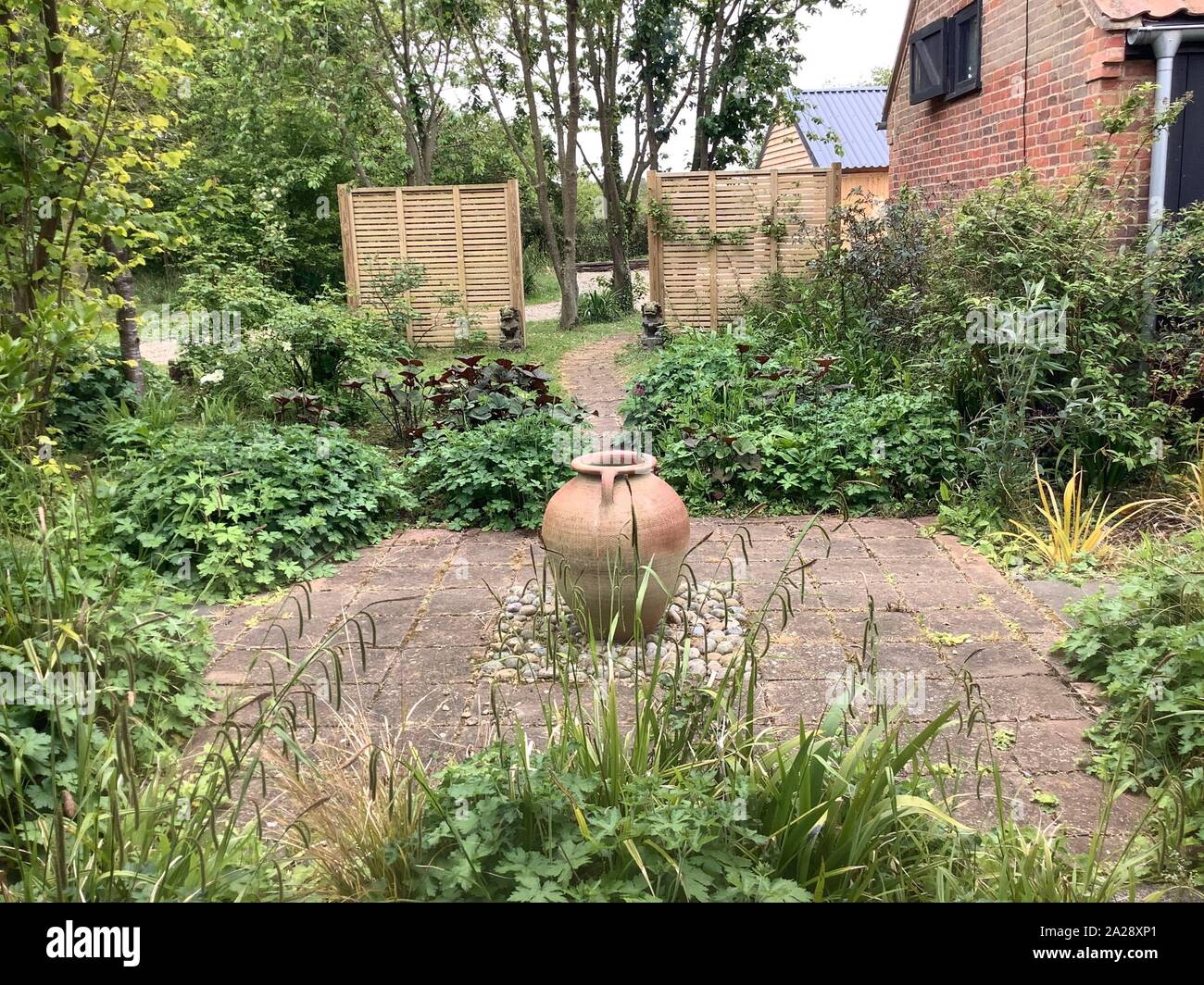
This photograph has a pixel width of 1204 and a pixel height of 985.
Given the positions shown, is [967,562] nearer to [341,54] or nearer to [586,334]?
[586,334]

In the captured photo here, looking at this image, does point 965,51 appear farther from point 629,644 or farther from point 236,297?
point 629,644

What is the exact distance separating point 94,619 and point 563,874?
2037mm

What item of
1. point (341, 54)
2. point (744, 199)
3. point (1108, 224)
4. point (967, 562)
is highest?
point (341, 54)

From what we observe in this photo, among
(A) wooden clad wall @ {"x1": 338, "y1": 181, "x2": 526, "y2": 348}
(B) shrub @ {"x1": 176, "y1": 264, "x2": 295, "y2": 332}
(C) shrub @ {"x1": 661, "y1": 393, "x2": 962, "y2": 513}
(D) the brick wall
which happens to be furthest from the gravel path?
(C) shrub @ {"x1": 661, "y1": 393, "x2": 962, "y2": 513}

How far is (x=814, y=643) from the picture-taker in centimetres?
417

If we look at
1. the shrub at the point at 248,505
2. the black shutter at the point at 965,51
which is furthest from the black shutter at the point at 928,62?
the shrub at the point at 248,505

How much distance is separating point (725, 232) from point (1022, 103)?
486 centimetres

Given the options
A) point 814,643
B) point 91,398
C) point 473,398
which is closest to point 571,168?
point 473,398

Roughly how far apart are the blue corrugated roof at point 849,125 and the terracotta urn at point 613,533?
→ 18141mm

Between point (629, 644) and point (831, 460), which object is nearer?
point (629, 644)

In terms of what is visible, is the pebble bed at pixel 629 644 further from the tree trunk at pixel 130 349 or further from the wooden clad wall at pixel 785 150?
the wooden clad wall at pixel 785 150

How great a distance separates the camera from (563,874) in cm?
192

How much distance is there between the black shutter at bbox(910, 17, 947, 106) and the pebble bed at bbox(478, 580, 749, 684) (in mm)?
7072
